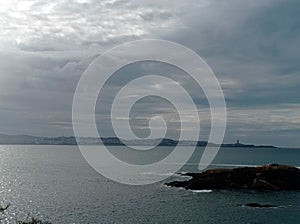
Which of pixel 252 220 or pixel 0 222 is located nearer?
pixel 0 222

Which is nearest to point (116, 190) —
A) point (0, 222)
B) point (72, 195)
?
point (72, 195)

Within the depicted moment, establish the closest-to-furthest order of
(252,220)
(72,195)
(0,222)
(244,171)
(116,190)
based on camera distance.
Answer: (0,222)
(252,220)
(72,195)
(116,190)
(244,171)

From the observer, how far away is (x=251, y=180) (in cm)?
9775

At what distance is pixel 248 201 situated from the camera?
255 feet

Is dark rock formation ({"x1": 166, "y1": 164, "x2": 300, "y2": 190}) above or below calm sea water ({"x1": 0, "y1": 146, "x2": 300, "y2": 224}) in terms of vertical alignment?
above

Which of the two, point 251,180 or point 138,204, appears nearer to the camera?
point 138,204

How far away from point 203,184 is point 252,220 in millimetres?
36302

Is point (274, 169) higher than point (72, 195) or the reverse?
higher

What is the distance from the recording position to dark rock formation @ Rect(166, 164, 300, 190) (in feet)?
312

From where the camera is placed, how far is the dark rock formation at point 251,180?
9522 centimetres

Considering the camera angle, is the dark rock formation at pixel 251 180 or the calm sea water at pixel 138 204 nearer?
the calm sea water at pixel 138 204

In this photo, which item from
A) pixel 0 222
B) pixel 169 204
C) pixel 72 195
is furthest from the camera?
pixel 72 195

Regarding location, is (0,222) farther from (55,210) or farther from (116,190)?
(116,190)

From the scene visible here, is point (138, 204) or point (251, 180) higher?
point (251, 180)
